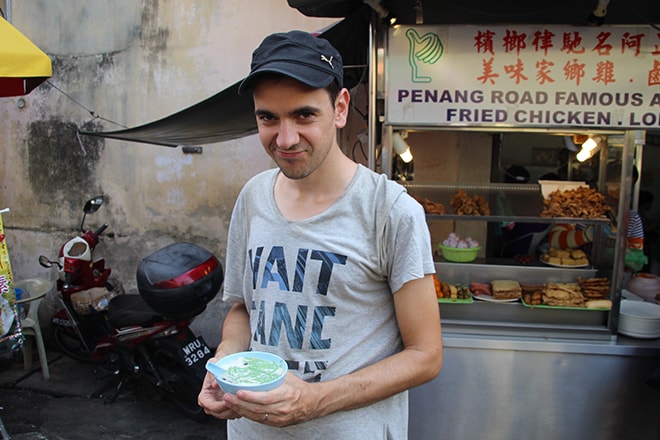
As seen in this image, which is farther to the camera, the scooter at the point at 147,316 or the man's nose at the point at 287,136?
the scooter at the point at 147,316

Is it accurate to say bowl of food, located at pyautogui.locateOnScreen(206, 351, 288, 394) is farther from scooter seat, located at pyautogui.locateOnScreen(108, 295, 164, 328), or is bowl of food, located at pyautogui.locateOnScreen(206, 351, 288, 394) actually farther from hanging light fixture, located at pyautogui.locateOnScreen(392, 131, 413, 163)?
scooter seat, located at pyautogui.locateOnScreen(108, 295, 164, 328)

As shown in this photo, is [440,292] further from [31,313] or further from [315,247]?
[31,313]

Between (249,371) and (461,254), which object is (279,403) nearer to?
(249,371)

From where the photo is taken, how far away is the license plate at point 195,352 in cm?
377

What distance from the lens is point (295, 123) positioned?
48.3 inches

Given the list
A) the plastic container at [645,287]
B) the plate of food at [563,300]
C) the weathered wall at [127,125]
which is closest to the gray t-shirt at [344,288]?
the plate of food at [563,300]

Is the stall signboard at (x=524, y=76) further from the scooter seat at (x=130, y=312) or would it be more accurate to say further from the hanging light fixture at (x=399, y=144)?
the scooter seat at (x=130, y=312)

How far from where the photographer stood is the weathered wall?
4.88 m

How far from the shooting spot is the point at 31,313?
4609 mm

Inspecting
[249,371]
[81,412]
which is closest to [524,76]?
[249,371]

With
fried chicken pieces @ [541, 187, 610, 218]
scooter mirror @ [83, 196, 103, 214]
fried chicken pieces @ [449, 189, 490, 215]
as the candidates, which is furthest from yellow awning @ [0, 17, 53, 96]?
fried chicken pieces @ [541, 187, 610, 218]

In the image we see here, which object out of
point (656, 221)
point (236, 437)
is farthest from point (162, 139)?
point (656, 221)

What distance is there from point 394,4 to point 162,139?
2095mm

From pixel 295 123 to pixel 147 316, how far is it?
128 inches
